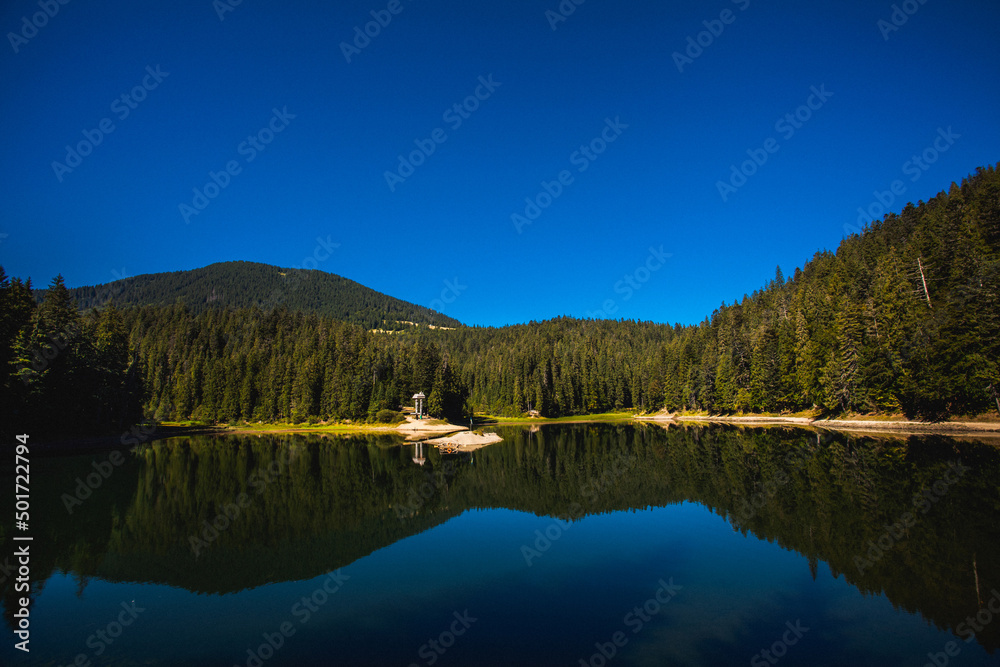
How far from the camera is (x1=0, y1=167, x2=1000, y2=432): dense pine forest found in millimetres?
47812

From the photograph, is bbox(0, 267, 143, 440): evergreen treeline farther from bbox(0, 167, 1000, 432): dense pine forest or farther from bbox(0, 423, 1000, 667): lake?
bbox(0, 423, 1000, 667): lake

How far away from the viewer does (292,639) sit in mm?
12414

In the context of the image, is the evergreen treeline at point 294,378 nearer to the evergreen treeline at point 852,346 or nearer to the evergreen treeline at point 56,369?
the evergreen treeline at point 56,369

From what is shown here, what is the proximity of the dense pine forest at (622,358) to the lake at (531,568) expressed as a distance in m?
17.6

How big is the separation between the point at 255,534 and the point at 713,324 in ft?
386

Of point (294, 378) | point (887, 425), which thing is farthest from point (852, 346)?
point (294, 378)

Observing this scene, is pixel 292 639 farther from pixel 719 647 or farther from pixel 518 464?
pixel 518 464

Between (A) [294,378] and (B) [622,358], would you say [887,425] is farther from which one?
(A) [294,378]

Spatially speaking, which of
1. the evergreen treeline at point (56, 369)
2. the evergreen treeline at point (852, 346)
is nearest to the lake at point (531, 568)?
the evergreen treeline at point (852, 346)

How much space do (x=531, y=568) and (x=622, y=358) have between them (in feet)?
484

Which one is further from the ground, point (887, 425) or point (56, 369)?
point (56, 369)

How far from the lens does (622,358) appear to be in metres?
160

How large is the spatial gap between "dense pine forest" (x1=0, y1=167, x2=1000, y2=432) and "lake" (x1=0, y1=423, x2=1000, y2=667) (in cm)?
1757

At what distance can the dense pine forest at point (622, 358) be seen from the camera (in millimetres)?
47812
